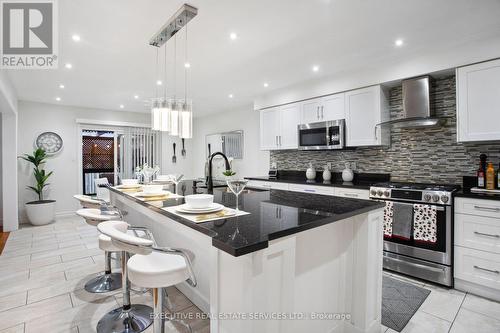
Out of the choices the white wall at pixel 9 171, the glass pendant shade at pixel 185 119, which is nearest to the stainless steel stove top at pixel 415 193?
the glass pendant shade at pixel 185 119

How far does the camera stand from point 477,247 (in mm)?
2447

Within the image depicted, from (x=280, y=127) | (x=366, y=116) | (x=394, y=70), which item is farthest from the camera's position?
(x=280, y=127)

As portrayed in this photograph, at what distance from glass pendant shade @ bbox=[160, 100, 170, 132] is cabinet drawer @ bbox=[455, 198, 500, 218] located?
2938 mm

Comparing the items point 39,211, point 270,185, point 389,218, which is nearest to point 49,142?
point 39,211

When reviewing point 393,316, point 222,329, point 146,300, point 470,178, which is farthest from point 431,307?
point 146,300

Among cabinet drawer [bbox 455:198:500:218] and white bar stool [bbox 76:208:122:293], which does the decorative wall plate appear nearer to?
white bar stool [bbox 76:208:122:293]

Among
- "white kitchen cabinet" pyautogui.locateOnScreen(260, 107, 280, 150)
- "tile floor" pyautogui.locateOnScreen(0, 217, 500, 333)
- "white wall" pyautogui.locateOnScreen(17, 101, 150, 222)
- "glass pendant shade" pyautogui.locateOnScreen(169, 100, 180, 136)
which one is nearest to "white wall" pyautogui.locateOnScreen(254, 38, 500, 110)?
"white kitchen cabinet" pyautogui.locateOnScreen(260, 107, 280, 150)

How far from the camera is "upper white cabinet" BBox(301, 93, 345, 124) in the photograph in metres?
3.85

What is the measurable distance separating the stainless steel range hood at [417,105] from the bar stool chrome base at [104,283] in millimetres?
3717

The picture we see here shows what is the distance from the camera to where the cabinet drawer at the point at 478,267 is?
235cm

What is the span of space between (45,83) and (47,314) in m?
3.77

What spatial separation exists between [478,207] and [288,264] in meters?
2.35

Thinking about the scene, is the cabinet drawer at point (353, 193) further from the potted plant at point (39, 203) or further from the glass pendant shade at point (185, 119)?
the potted plant at point (39, 203)

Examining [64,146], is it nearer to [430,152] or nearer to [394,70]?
[394,70]
